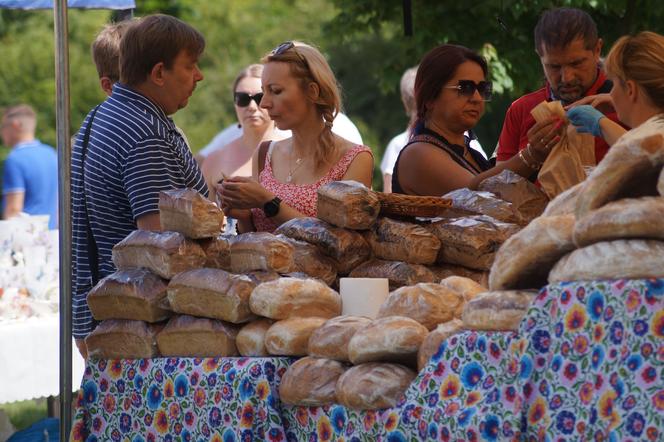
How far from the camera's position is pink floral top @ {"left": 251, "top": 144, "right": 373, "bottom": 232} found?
14.7 feet

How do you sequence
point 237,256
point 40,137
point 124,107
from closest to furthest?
1. point 237,256
2. point 124,107
3. point 40,137

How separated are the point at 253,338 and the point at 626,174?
1.28m

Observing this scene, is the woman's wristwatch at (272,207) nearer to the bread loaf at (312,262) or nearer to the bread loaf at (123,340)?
the bread loaf at (312,262)

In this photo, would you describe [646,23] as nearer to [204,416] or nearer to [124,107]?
[124,107]

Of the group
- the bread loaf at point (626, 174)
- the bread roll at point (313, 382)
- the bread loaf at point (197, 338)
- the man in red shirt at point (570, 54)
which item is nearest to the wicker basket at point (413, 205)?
the bread loaf at point (197, 338)

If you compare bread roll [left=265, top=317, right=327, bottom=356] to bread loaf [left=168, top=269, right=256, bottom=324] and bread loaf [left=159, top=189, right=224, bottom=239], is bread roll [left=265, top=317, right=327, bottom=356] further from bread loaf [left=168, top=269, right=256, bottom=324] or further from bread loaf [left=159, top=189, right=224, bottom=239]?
bread loaf [left=159, top=189, right=224, bottom=239]

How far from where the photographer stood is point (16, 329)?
5.98 meters

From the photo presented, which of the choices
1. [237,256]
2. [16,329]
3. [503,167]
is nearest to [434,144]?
[503,167]

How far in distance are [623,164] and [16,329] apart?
160 inches

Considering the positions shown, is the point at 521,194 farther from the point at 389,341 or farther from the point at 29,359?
the point at 29,359

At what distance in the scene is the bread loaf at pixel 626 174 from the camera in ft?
8.55

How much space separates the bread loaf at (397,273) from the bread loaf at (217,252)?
0.43 m

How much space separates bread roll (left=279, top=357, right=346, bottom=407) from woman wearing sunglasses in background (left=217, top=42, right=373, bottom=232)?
1270mm

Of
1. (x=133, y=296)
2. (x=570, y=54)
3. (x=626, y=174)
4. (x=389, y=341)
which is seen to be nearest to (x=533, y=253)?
(x=626, y=174)
